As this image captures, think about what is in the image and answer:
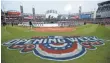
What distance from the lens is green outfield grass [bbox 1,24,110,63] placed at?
2.37 meters

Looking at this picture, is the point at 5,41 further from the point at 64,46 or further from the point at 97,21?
the point at 97,21

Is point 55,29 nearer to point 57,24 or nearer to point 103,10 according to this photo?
point 57,24

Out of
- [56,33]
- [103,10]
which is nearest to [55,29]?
[56,33]

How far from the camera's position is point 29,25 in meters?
2.57

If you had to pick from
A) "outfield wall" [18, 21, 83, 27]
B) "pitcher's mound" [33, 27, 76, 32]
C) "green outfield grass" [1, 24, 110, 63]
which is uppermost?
"outfield wall" [18, 21, 83, 27]

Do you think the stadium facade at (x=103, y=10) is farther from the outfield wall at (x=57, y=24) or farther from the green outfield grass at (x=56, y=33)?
the outfield wall at (x=57, y=24)

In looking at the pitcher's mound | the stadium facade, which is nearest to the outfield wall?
the pitcher's mound

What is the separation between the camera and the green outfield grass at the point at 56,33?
2374mm

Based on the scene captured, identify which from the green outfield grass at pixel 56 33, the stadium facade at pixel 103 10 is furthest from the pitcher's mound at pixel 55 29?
the stadium facade at pixel 103 10

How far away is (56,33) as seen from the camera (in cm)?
257

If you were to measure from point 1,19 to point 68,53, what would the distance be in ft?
3.88

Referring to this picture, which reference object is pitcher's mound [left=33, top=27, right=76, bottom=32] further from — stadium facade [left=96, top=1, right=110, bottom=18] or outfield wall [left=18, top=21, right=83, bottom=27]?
stadium facade [left=96, top=1, right=110, bottom=18]

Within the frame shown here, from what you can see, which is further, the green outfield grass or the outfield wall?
the outfield wall

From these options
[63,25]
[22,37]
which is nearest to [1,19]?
[22,37]
